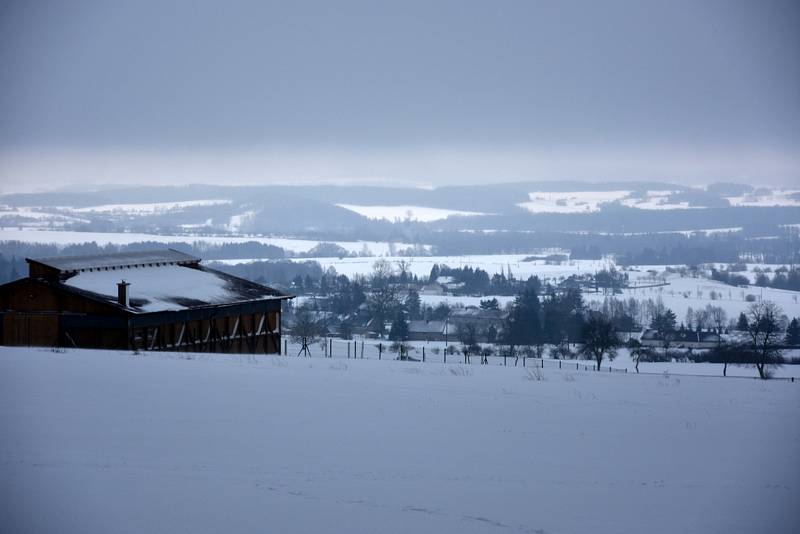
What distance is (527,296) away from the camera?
80.8 m

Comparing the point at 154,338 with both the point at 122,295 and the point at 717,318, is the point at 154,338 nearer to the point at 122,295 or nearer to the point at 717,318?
the point at 122,295

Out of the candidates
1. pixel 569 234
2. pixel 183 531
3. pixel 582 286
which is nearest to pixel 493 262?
pixel 582 286

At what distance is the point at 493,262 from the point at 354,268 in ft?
93.9

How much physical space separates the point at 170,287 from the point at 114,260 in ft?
8.57

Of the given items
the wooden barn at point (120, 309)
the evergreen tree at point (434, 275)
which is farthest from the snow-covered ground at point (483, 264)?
the wooden barn at point (120, 309)

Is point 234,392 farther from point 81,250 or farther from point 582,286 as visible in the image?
point 582,286

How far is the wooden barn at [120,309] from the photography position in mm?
27125

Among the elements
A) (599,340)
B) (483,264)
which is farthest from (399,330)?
(483,264)

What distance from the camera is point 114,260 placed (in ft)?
104

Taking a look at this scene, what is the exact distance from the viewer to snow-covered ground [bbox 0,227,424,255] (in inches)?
4408

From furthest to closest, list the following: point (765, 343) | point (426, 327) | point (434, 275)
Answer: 1. point (434, 275)
2. point (426, 327)
3. point (765, 343)

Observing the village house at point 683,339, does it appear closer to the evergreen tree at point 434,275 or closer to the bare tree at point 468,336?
the bare tree at point 468,336

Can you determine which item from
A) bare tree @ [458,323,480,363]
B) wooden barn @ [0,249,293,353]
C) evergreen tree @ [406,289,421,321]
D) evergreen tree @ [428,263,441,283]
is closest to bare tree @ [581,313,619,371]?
bare tree @ [458,323,480,363]

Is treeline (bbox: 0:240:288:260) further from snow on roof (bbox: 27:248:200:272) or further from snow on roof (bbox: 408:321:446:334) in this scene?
snow on roof (bbox: 27:248:200:272)
